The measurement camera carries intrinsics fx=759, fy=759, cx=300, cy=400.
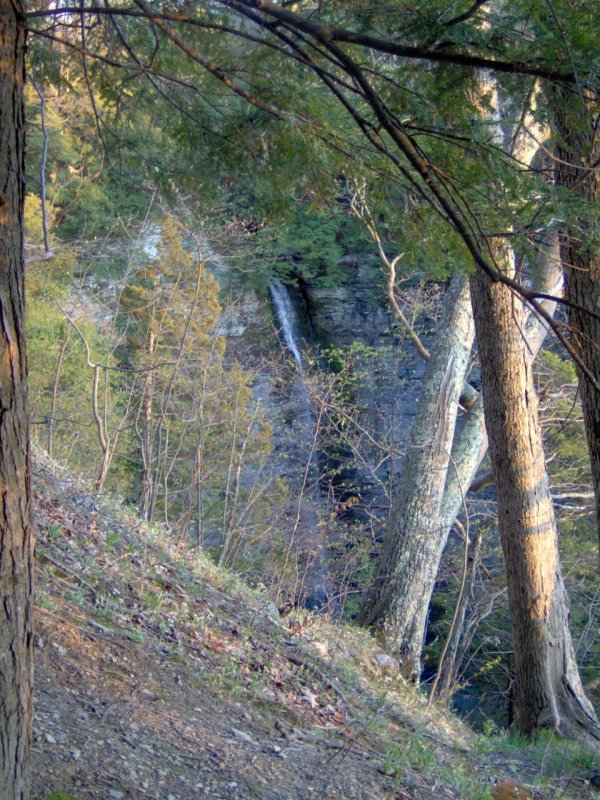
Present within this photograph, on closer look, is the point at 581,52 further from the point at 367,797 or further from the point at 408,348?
the point at 408,348

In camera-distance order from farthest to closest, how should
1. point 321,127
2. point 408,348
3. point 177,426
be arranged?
point 408,348 < point 177,426 < point 321,127

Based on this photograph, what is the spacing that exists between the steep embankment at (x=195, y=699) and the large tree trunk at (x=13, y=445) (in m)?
0.87

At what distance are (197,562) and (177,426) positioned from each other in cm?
835

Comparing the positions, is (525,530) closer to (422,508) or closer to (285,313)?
(422,508)

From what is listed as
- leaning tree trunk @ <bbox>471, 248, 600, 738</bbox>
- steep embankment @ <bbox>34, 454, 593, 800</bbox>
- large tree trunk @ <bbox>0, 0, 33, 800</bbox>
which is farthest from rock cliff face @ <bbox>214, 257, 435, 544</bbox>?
large tree trunk @ <bbox>0, 0, 33, 800</bbox>

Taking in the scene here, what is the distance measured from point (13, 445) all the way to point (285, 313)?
21.2m

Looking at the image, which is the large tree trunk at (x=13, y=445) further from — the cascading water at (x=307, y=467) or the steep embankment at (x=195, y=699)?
the cascading water at (x=307, y=467)

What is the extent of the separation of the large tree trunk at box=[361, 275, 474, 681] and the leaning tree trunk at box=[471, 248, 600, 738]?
193 centimetres

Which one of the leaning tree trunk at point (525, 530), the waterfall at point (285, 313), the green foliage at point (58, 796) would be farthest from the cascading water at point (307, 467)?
the green foliage at point (58, 796)

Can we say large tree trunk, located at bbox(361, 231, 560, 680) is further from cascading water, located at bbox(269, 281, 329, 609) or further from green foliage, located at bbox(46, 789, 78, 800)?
green foliage, located at bbox(46, 789, 78, 800)

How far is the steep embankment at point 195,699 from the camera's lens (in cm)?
359

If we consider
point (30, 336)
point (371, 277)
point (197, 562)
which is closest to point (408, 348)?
point (371, 277)

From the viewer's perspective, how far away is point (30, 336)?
1593cm

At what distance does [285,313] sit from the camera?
76.4ft
